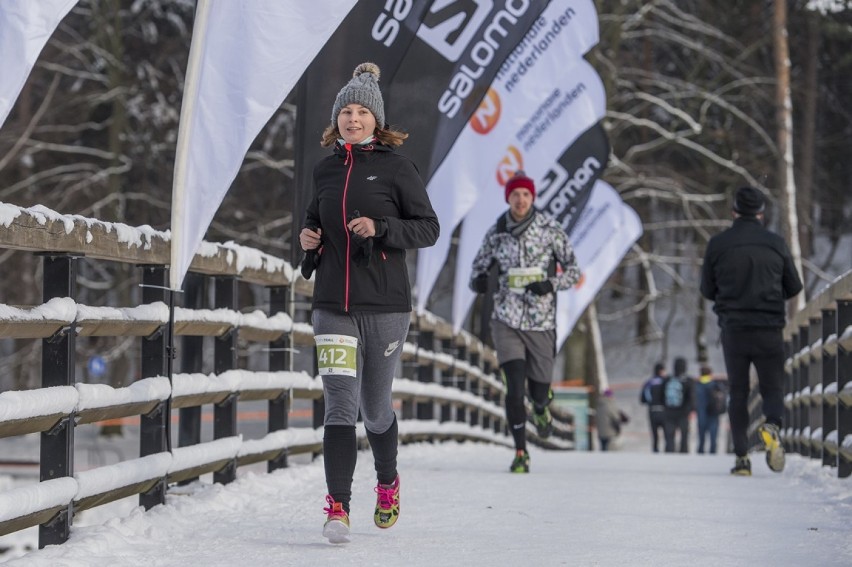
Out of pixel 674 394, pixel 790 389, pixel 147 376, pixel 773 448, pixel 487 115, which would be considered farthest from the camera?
pixel 674 394

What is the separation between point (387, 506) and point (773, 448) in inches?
164

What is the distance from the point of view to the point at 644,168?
2927 cm

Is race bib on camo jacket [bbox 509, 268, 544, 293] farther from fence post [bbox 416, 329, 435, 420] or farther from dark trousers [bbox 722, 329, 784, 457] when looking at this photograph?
fence post [bbox 416, 329, 435, 420]

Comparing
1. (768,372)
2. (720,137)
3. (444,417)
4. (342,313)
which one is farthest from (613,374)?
(342,313)

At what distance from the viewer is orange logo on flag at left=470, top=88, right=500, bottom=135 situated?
42.9 feet

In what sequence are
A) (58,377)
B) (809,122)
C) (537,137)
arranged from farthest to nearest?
(809,122) < (537,137) < (58,377)

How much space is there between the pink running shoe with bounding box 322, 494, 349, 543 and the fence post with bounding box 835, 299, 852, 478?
3552 millimetres

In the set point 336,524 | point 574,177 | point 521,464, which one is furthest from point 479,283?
point 574,177

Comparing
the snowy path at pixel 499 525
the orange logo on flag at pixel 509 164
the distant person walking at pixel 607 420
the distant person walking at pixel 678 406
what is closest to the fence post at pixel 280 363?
the snowy path at pixel 499 525

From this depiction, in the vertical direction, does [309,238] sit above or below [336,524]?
above

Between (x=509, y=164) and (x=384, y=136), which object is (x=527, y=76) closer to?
(x=509, y=164)

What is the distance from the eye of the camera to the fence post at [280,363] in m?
7.77

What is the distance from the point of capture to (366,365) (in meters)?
5.56

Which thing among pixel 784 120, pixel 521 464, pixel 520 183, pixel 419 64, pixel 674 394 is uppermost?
pixel 784 120
